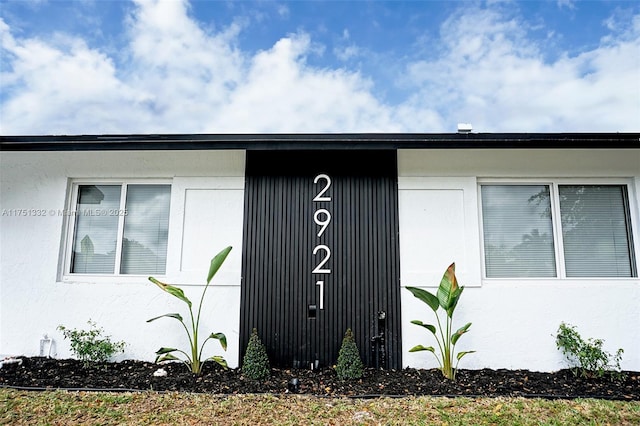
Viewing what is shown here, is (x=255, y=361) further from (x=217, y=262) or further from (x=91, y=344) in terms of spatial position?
(x=91, y=344)

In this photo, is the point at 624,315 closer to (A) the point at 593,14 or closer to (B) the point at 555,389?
(B) the point at 555,389

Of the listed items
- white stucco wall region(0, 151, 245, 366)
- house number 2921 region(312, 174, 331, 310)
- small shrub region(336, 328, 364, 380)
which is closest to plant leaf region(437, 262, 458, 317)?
small shrub region(336, 328, 364, 380)

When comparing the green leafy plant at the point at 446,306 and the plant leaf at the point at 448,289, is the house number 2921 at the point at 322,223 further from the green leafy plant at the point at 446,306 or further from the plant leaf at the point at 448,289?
the plant leaf at the point at 448,289

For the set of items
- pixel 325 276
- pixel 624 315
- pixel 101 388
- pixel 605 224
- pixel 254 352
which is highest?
pixel 605 224

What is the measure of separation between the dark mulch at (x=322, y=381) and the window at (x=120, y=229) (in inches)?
46.9

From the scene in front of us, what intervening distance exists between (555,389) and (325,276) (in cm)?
265

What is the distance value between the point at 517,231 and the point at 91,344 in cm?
537

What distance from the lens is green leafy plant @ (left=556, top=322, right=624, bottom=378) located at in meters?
3.74

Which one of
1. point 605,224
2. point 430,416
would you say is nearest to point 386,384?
point 430,416

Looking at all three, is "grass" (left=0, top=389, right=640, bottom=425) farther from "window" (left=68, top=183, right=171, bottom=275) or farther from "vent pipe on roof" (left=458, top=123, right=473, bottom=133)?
"vent pipe on roof" (left=458, top=123, right=473, bottom=133)

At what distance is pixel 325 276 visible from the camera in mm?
4242

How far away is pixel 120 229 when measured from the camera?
4508mm

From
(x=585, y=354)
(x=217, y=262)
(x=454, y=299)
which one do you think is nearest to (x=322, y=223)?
(x=217, y=262)

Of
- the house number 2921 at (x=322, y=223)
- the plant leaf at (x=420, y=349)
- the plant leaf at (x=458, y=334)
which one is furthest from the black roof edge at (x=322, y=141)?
the plant leaf at (x=420, y=349)
